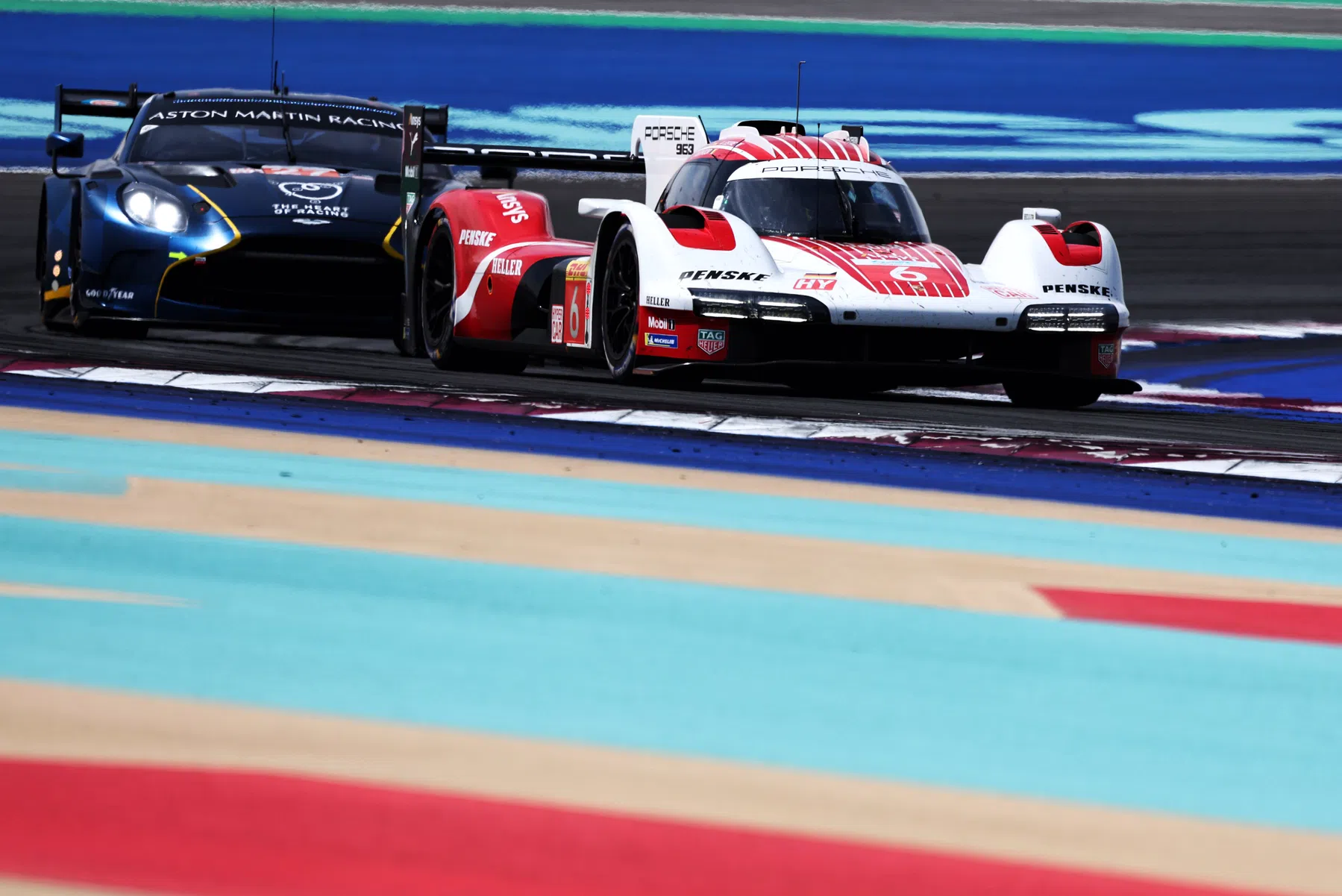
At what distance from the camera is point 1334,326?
46.7ft

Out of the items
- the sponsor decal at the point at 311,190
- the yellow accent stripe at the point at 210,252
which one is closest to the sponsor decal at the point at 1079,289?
the sponsor decal at the point at 311,190

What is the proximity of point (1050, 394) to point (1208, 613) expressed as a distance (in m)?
5.22

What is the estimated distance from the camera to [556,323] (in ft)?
30.4

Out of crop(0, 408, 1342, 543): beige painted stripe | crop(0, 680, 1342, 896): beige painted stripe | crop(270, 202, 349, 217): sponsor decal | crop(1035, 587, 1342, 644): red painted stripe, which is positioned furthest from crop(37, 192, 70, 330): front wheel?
crop(0, 680, 1342, 896): beige painted stripe

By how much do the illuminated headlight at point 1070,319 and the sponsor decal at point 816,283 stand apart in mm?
806

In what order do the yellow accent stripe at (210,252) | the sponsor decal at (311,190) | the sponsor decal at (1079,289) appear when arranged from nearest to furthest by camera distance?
the sponsor decal at (1079,289)
the yellow accent stripe at (210,252)
the sponsor decal at (311,190)

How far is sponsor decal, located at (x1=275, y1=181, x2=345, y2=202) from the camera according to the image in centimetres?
983

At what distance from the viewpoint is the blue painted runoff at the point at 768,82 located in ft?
75.4

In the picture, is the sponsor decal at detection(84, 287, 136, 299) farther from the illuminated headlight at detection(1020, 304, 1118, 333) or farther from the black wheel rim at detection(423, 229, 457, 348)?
the illuminated headlight at detection(1020, 304, 1118, 333)

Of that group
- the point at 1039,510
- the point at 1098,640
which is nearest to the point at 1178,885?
the point at 1098,640

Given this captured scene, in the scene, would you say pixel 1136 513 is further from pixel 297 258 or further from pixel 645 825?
pixel 297 258

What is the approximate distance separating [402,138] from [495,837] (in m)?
8.46

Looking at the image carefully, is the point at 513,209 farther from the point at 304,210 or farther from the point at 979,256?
the point at 979,256

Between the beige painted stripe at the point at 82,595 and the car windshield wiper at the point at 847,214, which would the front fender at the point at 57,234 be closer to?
the car windshield wiper at the point at 847,214
